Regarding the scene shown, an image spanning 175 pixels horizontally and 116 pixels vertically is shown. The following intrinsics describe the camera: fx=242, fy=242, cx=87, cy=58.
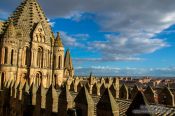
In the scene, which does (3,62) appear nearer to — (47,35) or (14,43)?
(14,43)

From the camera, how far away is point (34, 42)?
4688cm

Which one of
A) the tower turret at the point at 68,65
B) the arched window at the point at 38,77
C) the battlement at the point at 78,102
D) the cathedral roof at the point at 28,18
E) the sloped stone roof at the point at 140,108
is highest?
the cathedral roof at the point at 28,18

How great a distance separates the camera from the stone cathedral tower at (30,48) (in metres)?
42.4

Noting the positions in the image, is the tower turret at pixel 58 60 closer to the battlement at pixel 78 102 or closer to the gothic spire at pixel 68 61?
the battlement at pixel 78 102

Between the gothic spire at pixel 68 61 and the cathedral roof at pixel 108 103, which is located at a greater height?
the gothic spire at pixel 68 61

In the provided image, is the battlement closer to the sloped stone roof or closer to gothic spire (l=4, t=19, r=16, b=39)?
the sloped stone roof

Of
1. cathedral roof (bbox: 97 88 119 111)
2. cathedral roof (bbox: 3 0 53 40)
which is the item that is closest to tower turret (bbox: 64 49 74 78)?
cathedral roof (bbox: 3 0 53 40)

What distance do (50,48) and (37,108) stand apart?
28.2m

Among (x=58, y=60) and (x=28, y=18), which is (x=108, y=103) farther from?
(x=28, y=18)

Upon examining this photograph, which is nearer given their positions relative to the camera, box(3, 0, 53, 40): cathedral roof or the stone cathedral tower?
the stone cathedral tower

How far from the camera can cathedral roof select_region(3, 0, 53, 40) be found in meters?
47.0

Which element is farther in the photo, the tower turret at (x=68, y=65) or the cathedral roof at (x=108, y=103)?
the tower turret at (x=68, y=65)

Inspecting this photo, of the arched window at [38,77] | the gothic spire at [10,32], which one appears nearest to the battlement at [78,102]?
the gothic spire at [10,32]

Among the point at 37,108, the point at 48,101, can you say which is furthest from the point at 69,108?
the point at 37,108
